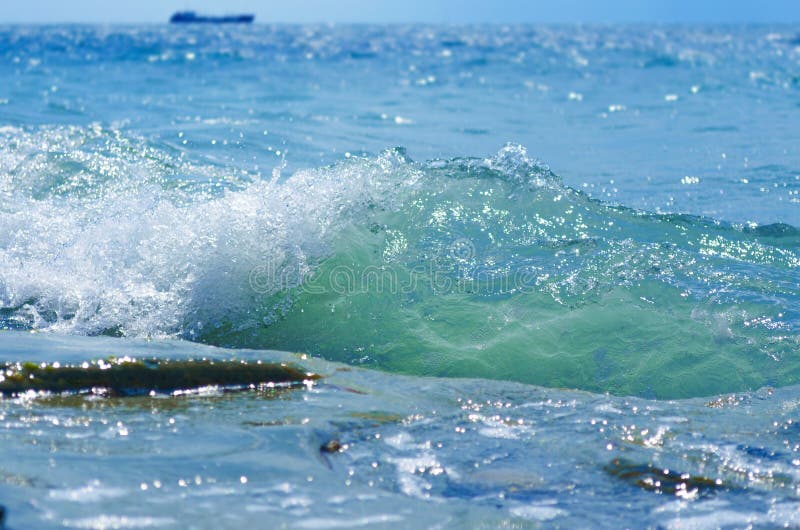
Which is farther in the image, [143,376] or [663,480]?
[143,376]

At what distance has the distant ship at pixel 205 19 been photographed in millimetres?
98438

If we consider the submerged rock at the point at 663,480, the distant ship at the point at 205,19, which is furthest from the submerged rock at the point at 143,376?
the distant ship at the point at 205,19

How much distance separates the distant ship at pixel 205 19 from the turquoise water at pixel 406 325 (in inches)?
3697

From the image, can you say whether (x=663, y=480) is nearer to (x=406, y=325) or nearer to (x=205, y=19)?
(x=406, y=325)

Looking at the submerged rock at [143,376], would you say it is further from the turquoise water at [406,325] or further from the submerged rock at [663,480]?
the submerged rock at [663,480]

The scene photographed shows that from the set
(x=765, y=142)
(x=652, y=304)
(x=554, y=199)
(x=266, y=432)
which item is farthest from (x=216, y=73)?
(x=266, y=432)

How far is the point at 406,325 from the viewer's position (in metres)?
4.57

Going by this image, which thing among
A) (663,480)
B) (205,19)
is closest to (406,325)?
(663,480)

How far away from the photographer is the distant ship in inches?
3875

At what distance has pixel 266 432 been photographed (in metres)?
2.81

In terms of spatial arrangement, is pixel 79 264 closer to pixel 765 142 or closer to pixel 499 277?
pixel 499 277

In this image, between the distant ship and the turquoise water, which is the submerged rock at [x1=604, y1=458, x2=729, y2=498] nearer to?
the turquoise water

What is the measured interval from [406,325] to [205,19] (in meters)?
107

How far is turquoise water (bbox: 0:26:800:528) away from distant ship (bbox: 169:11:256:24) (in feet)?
308
